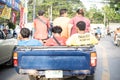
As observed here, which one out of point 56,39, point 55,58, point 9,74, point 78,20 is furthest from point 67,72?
point 9,74

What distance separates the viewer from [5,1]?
66.2 feet

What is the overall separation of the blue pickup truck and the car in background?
368 cm

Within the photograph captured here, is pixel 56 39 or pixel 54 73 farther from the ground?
pixel 56 39

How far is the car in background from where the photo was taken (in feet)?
36.7

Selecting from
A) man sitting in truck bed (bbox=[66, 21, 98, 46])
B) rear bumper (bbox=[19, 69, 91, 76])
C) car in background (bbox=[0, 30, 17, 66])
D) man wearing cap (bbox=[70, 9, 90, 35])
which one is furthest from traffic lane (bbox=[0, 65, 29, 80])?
man sitting in truck bed (bbox=[66, 21, 98, 46])

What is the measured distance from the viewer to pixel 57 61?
7348 mm

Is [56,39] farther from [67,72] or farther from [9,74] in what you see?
[9,74]

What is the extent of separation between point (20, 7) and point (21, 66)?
65.9 ft

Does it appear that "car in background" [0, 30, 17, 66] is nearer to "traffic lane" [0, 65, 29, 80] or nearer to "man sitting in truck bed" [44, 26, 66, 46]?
"traffic lane" [0, 65, 29, 80]

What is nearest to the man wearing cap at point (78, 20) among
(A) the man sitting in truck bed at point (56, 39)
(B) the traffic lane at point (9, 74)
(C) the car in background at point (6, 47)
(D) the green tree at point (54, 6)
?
(A) the man sitting in truck bed at point (56, 39)

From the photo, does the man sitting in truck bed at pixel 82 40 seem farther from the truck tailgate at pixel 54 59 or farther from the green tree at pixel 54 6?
the green tree at pixel 54 6

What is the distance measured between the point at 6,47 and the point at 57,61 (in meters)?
4.66

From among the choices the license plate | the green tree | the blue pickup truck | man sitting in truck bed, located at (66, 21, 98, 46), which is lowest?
the license plate

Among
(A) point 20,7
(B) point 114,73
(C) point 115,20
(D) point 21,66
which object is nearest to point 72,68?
(D) point 21,66
